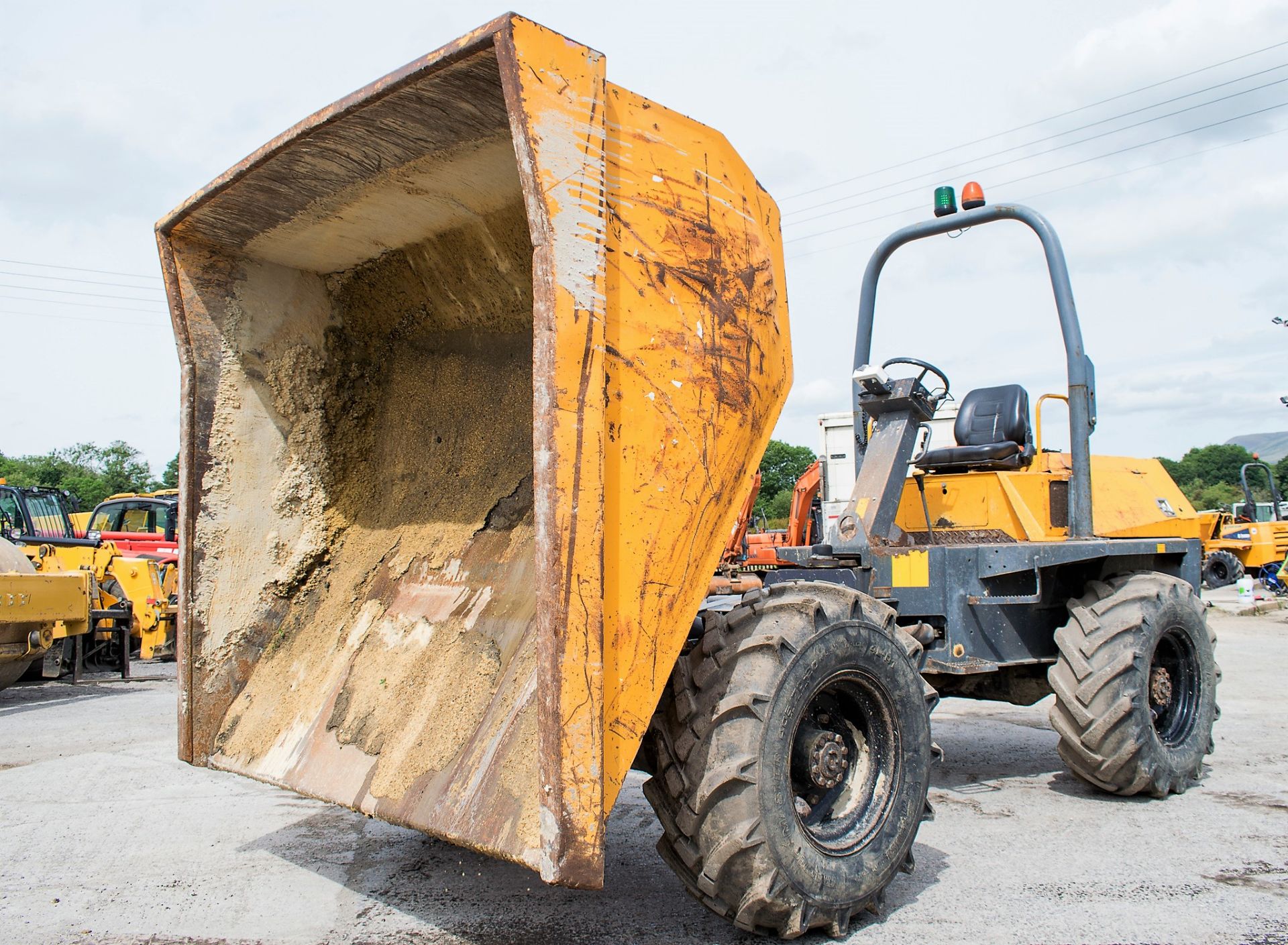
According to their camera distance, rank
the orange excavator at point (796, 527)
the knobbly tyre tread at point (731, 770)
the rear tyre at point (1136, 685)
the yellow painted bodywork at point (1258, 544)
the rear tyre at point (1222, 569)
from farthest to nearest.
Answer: the yellow painted bodywork at point (1258, 544) < the rear tyre at point (1222, 569) < the orange excavator at point (796, 527) < the rear tyre at point (1136, 685) < the knobbly tyre tread at point (731, 770)

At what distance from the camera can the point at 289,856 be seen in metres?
4.22

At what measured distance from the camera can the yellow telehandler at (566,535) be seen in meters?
2.70

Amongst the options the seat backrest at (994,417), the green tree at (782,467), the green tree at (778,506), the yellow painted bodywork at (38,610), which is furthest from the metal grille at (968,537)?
Answer: the green tree at (782,467)

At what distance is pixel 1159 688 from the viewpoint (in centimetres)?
541

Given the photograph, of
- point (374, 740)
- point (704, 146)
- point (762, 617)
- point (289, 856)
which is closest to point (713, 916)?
point (762, 617)

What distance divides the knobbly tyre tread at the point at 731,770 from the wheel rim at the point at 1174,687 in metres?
2.88

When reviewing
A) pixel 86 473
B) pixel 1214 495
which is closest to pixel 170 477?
pixel 86 473

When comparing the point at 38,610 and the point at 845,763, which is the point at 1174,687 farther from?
the point at 38,610

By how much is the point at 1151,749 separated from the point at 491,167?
4.10 metres

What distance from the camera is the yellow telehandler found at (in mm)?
2697

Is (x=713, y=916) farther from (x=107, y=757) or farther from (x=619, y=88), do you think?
(x=107, y=757)

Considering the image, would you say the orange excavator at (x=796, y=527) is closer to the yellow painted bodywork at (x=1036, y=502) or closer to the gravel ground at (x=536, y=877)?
the yellow painted bodywork at (x=1036, y=502)

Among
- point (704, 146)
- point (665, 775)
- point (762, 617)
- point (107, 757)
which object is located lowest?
point (107, 757)

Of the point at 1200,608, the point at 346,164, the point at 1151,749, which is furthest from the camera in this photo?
the point at 1200,608
